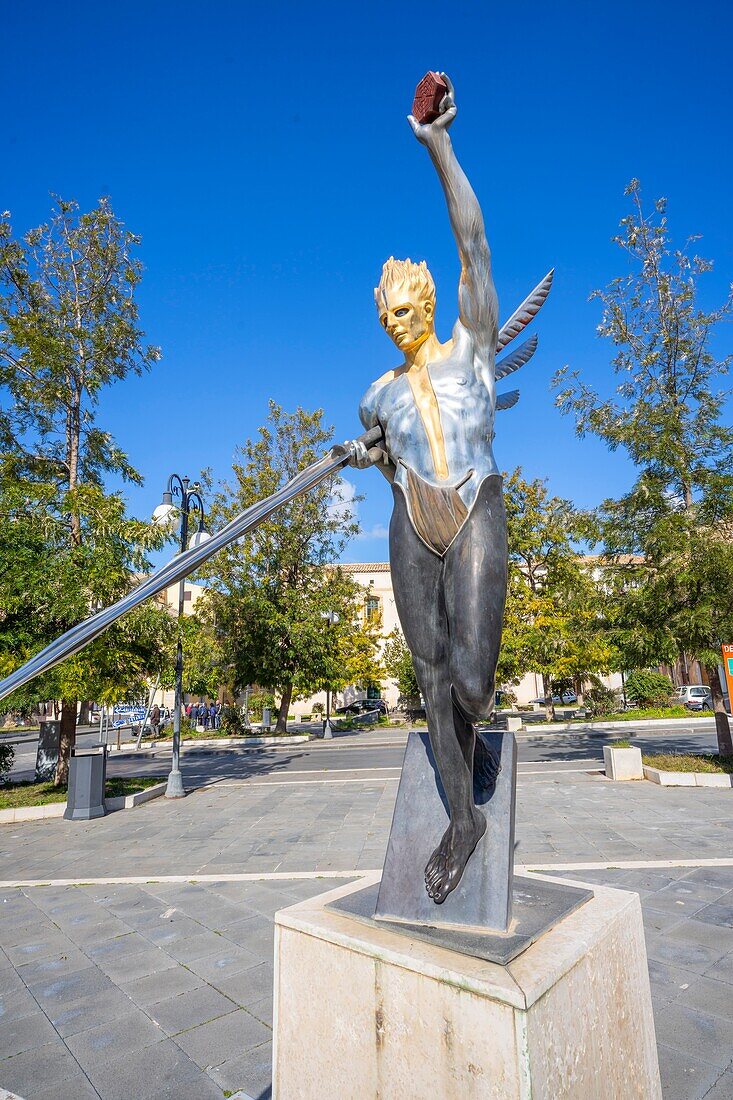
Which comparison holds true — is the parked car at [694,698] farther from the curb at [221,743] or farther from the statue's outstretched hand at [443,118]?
the statue's outstretched hand at [443,118]

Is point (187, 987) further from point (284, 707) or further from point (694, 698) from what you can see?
point (694, 698)

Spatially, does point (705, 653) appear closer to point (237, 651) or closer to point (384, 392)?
point (384, 392)

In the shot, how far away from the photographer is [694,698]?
31.4 meters

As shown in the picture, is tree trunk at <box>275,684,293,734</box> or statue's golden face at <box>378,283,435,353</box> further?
tree trunk at <box>275,684,293,734</box>

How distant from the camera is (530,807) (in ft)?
32.0

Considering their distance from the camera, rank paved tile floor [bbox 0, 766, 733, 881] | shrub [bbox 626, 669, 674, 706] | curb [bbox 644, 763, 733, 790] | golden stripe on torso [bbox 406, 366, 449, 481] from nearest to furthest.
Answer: golden stripe on torso [bbox 406, 366, 449, 481], paved tile floor [bbox 0, 766, 733, 881], curb [bbox 644, 763, 733, 790], shrub [bbox 626, 669, 674, 706]

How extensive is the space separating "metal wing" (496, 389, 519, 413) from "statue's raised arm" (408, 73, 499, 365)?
1.96 ft

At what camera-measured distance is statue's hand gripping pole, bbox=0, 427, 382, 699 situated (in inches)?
68.6

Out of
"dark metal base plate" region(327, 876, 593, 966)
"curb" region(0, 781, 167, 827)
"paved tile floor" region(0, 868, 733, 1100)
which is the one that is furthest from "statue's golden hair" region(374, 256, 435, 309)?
"curb" region(0, 781, 167, 827)

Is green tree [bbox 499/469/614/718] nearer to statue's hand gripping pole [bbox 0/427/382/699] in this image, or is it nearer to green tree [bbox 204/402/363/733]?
green tree [bbox 204/402/363/733]

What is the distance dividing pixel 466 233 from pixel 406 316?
1.35 feet

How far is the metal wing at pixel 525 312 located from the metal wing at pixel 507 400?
29 cm

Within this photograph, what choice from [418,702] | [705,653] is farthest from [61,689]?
[418,702]

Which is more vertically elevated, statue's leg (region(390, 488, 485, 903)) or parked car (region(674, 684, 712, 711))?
statue's leg (region(390, 488, 485, 903))
